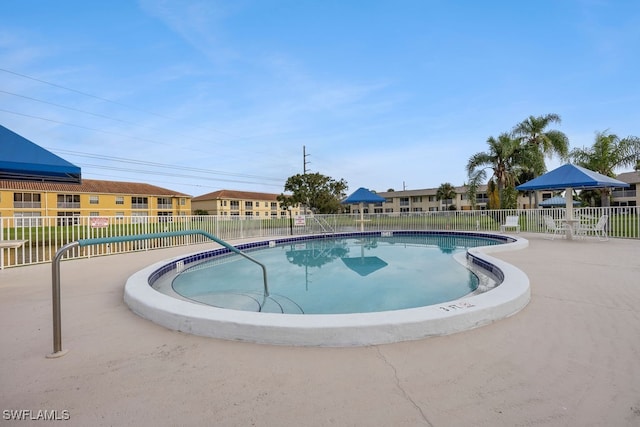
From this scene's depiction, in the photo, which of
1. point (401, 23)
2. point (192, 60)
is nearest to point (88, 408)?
point (401, 23)

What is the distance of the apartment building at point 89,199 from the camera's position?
108ft

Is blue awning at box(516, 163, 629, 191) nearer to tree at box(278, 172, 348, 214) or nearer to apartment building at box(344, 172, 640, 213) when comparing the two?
tree at box(278, 172, 348, 214)

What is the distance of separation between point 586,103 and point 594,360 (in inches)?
616

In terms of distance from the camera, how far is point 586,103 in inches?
516

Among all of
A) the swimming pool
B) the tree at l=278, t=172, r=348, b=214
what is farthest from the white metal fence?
the tree at l=278, t=172, r=348, b=214

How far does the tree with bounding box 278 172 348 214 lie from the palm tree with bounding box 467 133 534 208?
558 inches

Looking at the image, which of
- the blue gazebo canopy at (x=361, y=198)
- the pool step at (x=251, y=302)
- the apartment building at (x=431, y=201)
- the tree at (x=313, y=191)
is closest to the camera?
the pool step at (x=251, y=302)

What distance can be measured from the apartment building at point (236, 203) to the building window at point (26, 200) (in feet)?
68.6

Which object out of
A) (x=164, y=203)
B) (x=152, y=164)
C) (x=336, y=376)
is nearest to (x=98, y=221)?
(x=336, y=376)

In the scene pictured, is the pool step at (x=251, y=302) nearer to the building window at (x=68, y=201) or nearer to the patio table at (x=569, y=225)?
the patio table at (x=569, y=225)

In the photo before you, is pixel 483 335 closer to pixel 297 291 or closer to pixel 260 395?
pixel 260 395

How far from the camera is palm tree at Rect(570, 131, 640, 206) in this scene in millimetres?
19406

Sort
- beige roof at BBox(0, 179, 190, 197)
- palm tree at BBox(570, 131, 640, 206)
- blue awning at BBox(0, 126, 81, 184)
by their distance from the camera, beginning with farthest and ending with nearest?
beige roof at BBox(0, 179, 190, 197) < palm tree at BBox(570, 131, 640, 206) < blue awning at BBox(0, 126, 81, 184)

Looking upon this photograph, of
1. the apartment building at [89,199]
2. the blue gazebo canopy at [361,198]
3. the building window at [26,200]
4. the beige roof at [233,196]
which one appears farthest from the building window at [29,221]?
the beige roof at [233,196]
